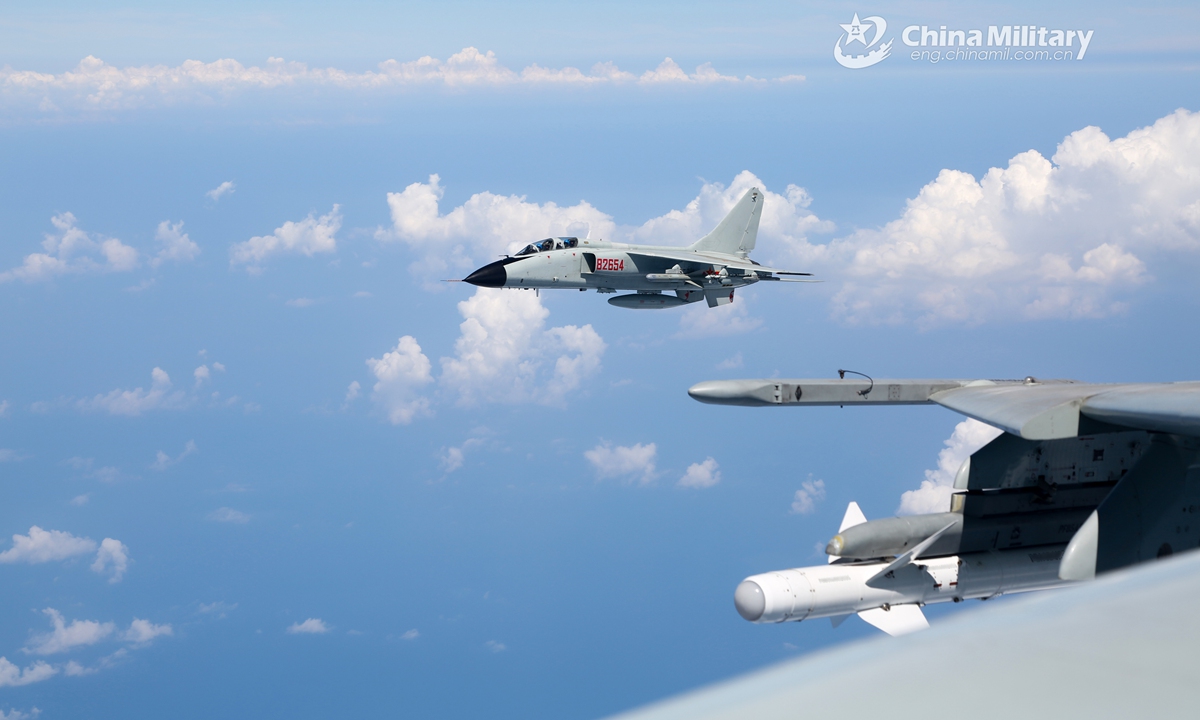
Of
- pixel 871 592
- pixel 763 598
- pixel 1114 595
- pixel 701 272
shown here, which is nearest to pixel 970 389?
pixel 871 592

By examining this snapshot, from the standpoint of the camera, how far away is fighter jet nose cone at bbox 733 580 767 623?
1474 cm

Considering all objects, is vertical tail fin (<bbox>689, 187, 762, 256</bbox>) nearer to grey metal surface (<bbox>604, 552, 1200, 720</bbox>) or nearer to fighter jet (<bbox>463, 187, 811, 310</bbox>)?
fighter jet (<bbox>463, 187, 811, 310</bbox>)

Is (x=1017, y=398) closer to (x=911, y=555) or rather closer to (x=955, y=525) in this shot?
(x=911, y=555)

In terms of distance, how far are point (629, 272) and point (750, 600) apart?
83.0 feet

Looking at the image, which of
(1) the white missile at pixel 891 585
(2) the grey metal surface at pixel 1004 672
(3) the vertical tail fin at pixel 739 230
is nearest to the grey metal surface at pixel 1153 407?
(1) the white missile at pixel 891 585

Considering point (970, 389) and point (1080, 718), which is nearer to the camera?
point (1080, 718)

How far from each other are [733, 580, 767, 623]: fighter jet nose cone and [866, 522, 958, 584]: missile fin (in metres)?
2.17

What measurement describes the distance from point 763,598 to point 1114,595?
12.2 m

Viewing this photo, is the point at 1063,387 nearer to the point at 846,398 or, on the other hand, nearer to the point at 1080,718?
the point at 846,398

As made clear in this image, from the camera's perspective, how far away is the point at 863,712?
2215 millimetres

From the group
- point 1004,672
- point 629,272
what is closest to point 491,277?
point 629,272

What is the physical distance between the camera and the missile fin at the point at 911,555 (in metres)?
15.4

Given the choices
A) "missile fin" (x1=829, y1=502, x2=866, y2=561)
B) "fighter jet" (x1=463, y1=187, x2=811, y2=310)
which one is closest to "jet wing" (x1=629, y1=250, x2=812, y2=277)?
"fighter jet" (x1=463, y1=187, x2=811, y2=310)

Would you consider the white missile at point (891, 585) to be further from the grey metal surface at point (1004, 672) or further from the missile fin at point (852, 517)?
the grey metal surface at point (1004, 672)
